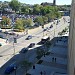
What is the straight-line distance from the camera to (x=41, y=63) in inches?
1555

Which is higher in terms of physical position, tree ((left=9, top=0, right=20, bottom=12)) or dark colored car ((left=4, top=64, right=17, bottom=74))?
tree ((left=9, top=0, right=20, bottom=12))

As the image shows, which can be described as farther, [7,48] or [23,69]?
A: [7,48]

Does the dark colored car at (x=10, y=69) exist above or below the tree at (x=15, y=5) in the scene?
below

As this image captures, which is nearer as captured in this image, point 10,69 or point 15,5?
point 10,69

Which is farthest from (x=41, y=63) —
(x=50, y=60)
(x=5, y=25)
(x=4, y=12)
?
(x=4, y=12)

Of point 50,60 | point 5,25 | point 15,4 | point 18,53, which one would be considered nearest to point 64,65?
point 50,60

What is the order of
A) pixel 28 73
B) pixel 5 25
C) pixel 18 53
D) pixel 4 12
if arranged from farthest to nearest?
pixel 4 12 → pixel 5 25 → pixel 18 53 → pixel 28 73

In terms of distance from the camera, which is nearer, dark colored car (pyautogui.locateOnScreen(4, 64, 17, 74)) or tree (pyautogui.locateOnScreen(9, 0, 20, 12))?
dark colored car (pyautogui.locateOnScreen(4, 64, 17, 74))

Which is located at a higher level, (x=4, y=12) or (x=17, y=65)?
(x=4, y=12)

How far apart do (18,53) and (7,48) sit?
4686 mm

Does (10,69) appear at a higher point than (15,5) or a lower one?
lower

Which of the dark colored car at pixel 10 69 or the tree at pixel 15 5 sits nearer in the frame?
the dark colored car at pixel 10 69

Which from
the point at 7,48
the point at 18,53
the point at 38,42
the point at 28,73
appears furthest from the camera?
the point at 38,42

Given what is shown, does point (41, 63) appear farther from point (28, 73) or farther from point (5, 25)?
point (5, 25)
